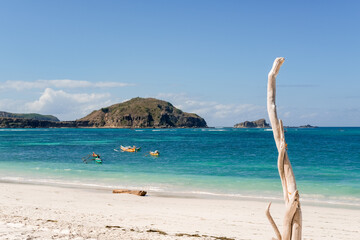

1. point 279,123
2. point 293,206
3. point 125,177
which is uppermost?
point 279,123

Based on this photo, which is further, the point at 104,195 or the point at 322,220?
the point at 104,195

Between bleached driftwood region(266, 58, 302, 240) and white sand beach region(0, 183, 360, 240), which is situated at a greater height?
bleached driftwood region(266, 58, 302, 240)

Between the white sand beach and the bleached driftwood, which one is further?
the white sand beach

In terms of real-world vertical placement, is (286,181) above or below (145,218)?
above

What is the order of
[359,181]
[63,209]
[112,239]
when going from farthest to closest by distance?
[359,181]
[63,209]
[112,239]

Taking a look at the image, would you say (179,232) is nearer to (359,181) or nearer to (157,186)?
(157,186)

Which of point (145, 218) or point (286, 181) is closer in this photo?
point (286, 181)

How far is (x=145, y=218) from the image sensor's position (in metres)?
11.9

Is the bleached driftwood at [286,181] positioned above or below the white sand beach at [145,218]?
above

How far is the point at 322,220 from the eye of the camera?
12320 mm

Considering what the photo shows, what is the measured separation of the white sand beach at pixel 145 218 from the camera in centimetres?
959

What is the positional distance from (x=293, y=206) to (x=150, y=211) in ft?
28.7

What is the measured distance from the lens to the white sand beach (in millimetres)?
9594

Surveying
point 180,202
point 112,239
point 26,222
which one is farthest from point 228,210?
point 26,222
